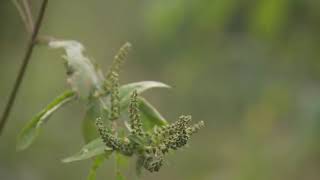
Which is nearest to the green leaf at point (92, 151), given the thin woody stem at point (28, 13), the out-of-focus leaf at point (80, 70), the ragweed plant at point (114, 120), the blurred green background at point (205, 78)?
the ragweed plant at point (114, 120)

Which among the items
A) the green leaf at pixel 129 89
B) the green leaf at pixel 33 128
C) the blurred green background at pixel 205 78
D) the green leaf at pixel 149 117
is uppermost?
the green leaf at pixel 129 89

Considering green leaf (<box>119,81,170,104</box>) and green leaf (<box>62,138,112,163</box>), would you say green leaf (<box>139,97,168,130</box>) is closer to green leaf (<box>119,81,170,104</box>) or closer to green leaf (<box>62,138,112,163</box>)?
green leaf (<box>119,81,170,104</box>)

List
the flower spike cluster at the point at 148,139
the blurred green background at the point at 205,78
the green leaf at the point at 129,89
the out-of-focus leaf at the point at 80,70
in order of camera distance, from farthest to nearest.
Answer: the blurred green background at the point at 205,78 → the out-of-focus leaf at the point at 80,70 → the green leaf at the point at 129,89 → the flower spike cluster at the point at 148,139

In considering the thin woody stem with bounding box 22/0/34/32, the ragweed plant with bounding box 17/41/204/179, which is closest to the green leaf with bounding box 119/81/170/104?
the ragweed plant with bounding box 17/41/204/179

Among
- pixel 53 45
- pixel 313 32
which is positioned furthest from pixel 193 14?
pixel 53 45

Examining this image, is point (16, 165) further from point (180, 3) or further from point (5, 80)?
point (180, 3)

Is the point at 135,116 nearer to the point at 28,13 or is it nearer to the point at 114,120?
the point at 114,120

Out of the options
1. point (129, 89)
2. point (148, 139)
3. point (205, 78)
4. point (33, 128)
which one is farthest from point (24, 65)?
point (205, 78)

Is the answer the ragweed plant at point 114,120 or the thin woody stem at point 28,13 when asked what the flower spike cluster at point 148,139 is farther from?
the thin woody stem at point 28,13
